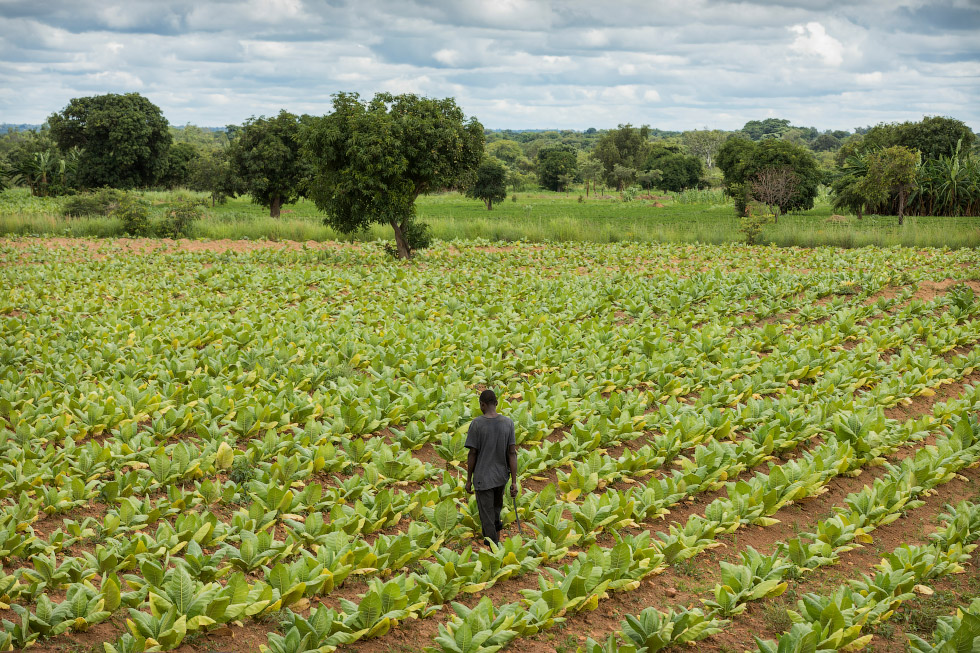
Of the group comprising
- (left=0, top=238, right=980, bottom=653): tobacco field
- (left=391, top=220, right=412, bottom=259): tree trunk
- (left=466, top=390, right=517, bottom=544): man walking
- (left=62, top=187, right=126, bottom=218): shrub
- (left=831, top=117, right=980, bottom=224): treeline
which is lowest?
(left=0, top=238, right=980, bottom=653): tobacco field

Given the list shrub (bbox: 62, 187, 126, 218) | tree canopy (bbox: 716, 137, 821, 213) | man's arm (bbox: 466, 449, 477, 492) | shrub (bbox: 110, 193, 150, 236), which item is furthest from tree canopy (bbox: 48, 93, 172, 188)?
man's arm (bbox: 466, 449, 477, 492)

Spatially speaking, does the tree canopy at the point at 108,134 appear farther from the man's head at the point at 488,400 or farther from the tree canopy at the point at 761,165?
the man's head at the point at 488,400

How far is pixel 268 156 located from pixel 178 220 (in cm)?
715

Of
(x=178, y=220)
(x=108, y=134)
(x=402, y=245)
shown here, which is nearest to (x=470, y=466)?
(x=402, y=245)

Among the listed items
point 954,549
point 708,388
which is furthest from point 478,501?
point 708,388

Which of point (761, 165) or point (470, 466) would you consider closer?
point (470, 466)

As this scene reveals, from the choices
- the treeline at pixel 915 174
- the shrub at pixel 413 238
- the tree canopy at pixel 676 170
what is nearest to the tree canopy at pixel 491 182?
the treeline at pixel 915 174

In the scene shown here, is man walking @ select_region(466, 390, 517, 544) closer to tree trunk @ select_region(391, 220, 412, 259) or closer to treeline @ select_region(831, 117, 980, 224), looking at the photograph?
tree trunk @ select_region(391, 220, 412, 259)

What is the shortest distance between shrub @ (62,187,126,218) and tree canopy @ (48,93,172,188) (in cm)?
2386

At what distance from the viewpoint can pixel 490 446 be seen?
235 inches

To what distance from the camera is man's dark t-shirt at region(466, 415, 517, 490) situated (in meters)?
5.98

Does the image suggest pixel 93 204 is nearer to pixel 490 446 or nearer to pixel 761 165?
pixel 490 446

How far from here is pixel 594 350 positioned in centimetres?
1215

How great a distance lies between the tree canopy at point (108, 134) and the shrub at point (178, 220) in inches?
1180
